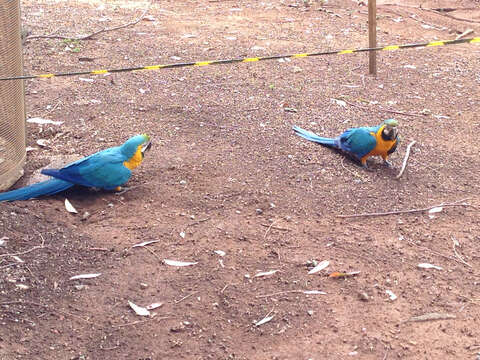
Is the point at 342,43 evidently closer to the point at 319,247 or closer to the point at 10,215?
the point at 319,247

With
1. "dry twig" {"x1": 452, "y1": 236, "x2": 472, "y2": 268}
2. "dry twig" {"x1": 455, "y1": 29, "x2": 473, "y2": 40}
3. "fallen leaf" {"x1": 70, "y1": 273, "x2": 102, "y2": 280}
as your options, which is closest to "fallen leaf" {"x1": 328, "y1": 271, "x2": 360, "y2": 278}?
"dry twig" {"x1": 452, "y1": 236, "x2": 472, "y2": 268}

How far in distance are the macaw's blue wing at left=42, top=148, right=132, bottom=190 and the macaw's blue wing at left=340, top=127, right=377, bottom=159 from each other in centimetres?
166

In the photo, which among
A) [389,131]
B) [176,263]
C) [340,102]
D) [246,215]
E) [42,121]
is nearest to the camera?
[176,263]

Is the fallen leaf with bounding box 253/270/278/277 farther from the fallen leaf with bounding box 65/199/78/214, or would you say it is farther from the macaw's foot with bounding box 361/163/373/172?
the macaw's foot with bounding box 361/163/373/172

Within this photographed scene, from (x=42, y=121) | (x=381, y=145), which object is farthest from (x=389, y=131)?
(x=42, y=121)

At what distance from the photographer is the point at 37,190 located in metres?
3.86

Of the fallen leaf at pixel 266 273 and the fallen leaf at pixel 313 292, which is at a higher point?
the fallen leaf at pixel 266 273

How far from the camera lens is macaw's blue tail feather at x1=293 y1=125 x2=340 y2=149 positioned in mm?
4621

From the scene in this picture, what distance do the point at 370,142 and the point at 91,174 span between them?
6.60 ft

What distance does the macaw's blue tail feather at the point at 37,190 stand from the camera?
3789 millimetres

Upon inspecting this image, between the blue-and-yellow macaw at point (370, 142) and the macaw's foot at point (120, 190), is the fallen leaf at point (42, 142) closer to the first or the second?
the macaw's foot at point (120, 190)

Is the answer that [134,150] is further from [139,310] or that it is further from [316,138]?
[316,138]

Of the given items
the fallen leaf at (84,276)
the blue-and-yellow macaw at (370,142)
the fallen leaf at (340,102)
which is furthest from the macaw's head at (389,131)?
the fallen leaf at (84,276)

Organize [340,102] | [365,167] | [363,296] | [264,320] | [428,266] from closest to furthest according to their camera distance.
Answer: [264,320] → [363,296] → [428,266] → [365,167] → [340,102]
